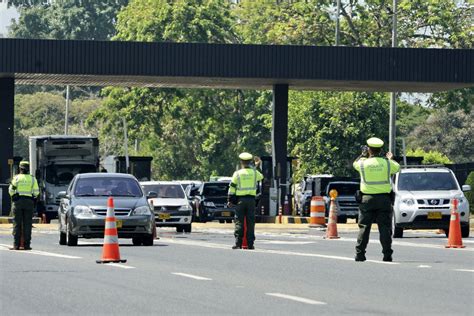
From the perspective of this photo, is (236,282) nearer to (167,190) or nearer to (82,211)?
(82,211)

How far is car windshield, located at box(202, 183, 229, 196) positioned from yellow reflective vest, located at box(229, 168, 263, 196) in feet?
94.2

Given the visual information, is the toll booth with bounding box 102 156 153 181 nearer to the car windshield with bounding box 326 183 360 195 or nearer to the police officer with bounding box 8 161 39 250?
the car windshield with bounding box 326 183 360 195

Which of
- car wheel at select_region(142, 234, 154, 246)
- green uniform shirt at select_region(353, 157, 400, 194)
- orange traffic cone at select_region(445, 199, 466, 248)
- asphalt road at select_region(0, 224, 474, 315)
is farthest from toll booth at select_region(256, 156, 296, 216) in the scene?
green uniform shirt at select_region(353, 157, 400, 194)

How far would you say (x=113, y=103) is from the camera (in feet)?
278

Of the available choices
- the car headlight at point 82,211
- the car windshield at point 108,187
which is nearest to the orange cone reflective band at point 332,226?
the car windshield at point 108,187

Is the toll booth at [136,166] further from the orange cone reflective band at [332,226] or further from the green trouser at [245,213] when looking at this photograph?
the green trouser at [245,213]

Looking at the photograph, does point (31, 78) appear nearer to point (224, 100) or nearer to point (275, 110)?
point (275, 110)

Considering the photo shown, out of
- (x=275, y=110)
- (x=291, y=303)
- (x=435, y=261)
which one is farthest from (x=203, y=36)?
(x=291, y=303)

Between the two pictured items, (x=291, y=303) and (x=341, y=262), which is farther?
(x=341, y=262)

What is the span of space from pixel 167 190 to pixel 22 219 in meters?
16.4

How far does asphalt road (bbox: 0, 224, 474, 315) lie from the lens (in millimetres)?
15859

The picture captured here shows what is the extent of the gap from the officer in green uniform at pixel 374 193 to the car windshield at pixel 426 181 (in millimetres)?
13737

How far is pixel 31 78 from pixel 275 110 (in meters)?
8.86

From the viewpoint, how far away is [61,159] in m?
56.2
